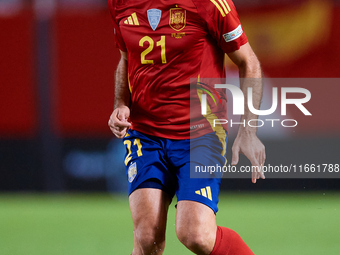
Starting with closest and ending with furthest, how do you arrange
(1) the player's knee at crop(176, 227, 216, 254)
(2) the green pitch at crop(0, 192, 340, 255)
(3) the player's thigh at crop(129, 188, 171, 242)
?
(1) the player's knee at crop(176, 227, 216, 254) → (3) the player's thigh at crop(129, 188, 171, 242) → (2) the green pitch at crop(0, 192, 340, 255)

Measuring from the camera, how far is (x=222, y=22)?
2729 millimetres

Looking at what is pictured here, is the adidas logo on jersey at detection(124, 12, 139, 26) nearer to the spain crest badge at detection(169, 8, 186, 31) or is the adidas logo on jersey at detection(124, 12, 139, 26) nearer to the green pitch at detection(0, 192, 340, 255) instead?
the spain crest badge at detection(169, 8, 186, 31)

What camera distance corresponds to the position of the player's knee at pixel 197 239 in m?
2.50

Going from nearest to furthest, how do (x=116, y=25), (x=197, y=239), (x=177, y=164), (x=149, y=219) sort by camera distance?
(x=197, y=239) < (x=149, y=219) < (x=177, y=164) < (x=116, y=25)

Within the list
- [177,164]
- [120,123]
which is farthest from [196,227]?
[120,123]

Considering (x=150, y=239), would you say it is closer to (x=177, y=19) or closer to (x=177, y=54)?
(x=177, y=54)

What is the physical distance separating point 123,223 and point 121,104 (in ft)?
8.07

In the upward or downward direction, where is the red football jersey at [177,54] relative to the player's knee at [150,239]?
upward

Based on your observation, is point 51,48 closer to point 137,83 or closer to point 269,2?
point 269,2

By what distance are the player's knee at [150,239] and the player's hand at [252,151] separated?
1.65 ft

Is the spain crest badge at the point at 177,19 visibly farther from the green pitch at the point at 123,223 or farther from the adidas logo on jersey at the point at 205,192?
the green pitch at the point at 123,223

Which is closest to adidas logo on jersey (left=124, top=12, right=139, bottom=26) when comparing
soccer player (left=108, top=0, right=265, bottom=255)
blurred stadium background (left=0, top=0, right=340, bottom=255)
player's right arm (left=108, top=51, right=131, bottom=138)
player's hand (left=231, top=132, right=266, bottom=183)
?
soccer player (left=108, top=0, right=265, bottom=255)

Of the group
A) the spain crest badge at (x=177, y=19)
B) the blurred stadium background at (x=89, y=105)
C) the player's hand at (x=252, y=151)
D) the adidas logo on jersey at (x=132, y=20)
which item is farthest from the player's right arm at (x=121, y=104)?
the blurred stadium background at (x=89, y=105)

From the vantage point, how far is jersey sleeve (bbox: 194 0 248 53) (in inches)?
107
